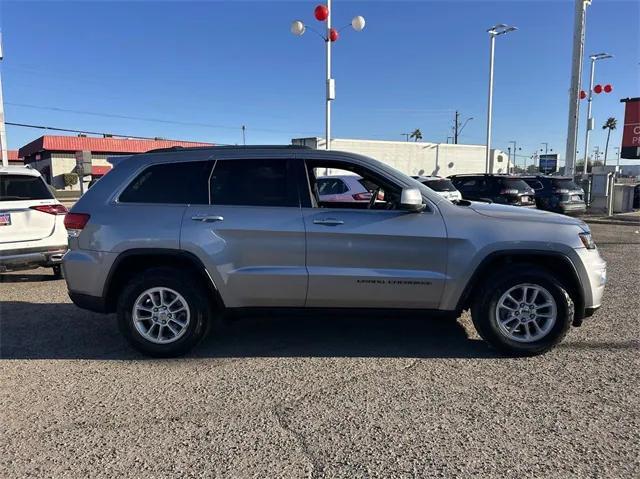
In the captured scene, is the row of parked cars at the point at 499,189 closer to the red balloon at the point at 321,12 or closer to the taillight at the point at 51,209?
the taillight at the point at 51,209

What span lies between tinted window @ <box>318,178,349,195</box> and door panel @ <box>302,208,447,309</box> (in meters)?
6.91

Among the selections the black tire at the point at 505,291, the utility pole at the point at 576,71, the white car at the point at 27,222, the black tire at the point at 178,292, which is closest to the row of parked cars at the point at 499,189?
the utility pole at the point at 576,71

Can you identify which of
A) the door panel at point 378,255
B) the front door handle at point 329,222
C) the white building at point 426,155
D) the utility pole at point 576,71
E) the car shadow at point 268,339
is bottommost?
the car shadow at point 268,339

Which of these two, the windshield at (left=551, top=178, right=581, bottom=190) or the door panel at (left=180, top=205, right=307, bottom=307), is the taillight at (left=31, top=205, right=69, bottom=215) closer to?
the door panel at (left=180, top=205, right=307, bottom=307)

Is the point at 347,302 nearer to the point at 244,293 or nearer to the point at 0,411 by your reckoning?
the point at 244,293

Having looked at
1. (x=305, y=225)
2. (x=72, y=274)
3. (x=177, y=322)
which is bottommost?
(x=177, y=322)

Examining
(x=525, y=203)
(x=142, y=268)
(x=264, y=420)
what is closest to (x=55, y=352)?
(x=142, y=268)

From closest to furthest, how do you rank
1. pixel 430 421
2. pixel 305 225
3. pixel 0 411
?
pixel 430 421
pixel 0 411
pixel 305 225

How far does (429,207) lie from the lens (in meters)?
4.50

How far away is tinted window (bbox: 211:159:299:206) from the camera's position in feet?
15.0

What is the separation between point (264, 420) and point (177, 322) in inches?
60.1

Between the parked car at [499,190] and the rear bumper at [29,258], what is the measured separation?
11678 millimetres

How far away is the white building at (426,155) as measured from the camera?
3681 centimetres

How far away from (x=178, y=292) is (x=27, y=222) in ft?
13.0
